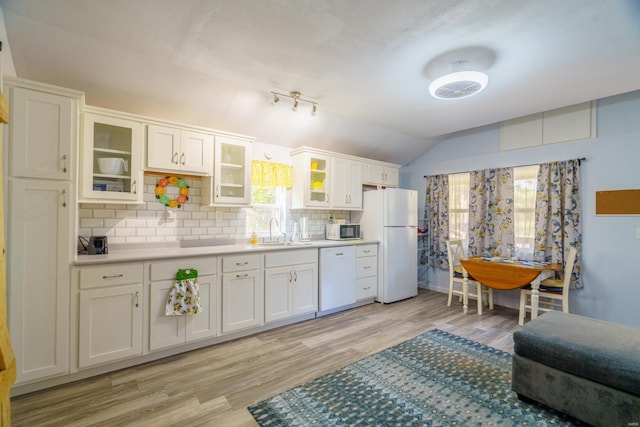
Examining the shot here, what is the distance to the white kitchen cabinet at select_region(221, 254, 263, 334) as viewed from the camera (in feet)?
9.93

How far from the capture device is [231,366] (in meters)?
2.62

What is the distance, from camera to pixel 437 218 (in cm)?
516

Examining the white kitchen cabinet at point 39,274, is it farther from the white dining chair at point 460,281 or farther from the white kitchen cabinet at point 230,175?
the white dining chair at point 460,281

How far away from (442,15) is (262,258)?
2622mm

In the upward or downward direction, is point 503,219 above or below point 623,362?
above

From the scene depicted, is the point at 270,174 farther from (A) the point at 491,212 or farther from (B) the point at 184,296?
(A) the point at 491,212

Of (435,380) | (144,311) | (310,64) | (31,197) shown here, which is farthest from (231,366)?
(310,64)

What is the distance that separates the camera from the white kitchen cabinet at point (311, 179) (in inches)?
162

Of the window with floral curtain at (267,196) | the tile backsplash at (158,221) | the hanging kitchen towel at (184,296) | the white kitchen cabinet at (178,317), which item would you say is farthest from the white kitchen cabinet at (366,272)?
the hanging kitchen towel at (184,296)

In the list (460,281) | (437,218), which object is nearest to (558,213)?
(460,281)

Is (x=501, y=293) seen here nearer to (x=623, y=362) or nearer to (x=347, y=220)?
(x=347, y=220)

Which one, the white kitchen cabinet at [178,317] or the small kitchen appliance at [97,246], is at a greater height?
the small kitchen appliance at [97,246]

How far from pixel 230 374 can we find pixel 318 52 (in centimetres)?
270

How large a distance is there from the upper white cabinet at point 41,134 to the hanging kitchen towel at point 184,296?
1173 mm
